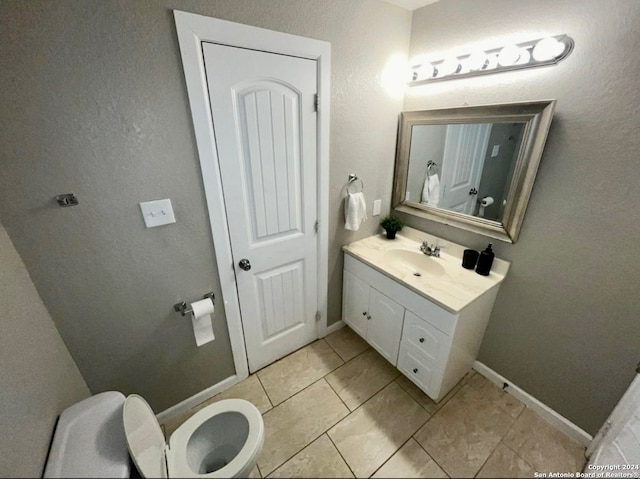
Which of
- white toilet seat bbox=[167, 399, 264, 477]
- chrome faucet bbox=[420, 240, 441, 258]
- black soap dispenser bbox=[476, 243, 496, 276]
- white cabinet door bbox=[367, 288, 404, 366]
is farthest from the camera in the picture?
chrome faucet bbox=[420, 240, 441, 258]

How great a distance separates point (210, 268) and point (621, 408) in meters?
1.92

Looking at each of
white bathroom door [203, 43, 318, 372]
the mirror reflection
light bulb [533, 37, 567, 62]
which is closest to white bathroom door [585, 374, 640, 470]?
the mirror reflection

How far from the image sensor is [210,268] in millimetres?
1262

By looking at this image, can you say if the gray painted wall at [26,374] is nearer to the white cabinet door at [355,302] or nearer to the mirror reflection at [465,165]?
the white cabinet door at [355,302]

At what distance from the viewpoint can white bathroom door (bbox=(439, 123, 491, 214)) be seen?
138 cm

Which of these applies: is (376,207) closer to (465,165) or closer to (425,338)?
(465,165)

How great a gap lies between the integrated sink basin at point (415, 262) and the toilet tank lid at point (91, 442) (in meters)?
1.42

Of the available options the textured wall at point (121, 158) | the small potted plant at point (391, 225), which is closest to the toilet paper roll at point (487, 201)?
the small potted plant at point (391, 225)

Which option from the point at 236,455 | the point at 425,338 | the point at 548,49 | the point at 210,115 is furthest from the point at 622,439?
the point at 210,115

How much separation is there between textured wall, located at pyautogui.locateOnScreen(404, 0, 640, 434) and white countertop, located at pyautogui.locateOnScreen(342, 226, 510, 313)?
5.9 inches

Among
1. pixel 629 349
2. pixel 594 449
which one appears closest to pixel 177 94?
pixel 629 349

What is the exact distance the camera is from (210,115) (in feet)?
3.44

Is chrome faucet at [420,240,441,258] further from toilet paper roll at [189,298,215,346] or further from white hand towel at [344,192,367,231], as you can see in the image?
toilet paper roll at [189,298,215,346]

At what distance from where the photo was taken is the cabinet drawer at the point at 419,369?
1.34m
